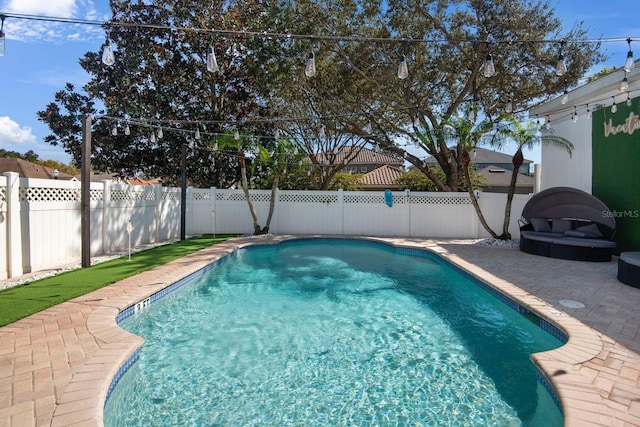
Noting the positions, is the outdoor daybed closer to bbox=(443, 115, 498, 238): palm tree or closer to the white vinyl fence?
bbox=(443, 115, 498, 238): palm tree

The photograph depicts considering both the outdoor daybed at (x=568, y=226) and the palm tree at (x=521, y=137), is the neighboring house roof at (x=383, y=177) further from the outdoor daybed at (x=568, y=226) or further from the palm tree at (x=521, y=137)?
the outdoor daybed at (x=568, y=226)

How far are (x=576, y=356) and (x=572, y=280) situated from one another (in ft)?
13.0

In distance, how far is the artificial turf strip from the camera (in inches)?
195

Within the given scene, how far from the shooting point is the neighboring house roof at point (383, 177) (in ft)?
91.4

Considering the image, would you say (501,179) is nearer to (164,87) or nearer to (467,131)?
(467,131)

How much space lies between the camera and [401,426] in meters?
3.15

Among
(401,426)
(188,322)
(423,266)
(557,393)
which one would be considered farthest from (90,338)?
(423,266)

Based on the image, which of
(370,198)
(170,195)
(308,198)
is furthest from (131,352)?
(370,198)

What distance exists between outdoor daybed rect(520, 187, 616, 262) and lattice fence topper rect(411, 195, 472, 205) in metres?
2.58

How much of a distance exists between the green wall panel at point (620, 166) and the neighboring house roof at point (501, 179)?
62.3 ft

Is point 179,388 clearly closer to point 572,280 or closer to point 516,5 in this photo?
point 572,280

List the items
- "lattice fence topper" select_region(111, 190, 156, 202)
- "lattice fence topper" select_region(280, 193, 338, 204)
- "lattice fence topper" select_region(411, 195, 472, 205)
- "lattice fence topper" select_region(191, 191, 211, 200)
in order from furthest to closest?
"lattice fence topper" select_region(280, 193, 338, 204) → "lattice fence topper" select_region(191, 191, 211, 200) → "lattice fence topper" select_region(411, 195, 472, 205) → "lattice fence topper" select_region(111, 190, 156, 202)

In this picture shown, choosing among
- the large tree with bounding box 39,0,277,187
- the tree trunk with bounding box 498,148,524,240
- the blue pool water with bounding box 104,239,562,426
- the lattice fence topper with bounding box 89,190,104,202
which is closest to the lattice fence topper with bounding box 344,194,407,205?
the tree trunk with bounding box 498,148,524,240

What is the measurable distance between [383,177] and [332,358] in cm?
2603
